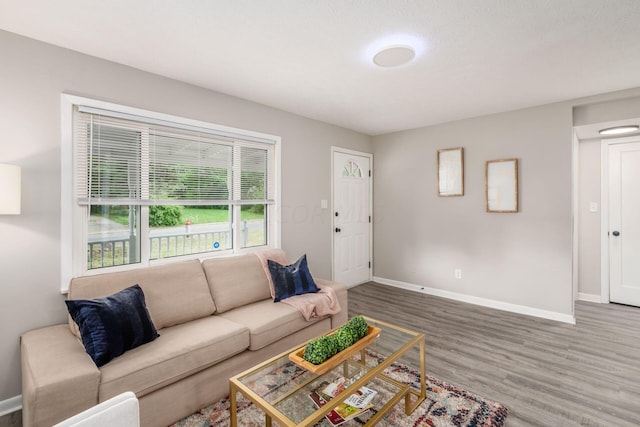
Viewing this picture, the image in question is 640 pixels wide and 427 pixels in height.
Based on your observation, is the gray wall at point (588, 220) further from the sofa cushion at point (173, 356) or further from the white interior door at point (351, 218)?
→ the sofa cushion at point (173, 356)

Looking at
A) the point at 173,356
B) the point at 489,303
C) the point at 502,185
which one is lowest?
the point at 489,303

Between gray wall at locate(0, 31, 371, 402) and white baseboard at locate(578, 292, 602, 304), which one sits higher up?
gray wall at locate(0, 31, 371, 402)

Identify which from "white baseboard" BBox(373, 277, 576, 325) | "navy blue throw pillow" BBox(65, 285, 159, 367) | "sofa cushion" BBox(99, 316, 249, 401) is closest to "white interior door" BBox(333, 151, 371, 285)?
"white baseboard" BBox(373, 277, 576, 325)

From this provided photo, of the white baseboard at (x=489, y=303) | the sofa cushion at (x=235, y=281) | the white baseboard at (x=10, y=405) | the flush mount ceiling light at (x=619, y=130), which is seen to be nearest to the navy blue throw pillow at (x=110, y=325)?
the sofa cushion at (x=235, y=281)

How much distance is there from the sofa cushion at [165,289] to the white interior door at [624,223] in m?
4.87

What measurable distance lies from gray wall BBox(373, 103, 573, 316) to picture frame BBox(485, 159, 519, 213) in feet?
0.24

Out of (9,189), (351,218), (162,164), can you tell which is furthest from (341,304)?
(9,189)

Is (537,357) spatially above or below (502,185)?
below

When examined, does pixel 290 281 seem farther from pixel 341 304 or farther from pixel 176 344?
pixel 176 344

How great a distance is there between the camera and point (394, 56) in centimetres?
227

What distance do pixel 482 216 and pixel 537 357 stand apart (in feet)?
5.91

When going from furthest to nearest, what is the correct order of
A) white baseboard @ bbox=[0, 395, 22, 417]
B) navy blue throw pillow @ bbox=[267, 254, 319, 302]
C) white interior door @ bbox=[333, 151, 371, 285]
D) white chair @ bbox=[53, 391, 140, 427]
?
white interior door @ bbox=[333, 151, 371, 285] < navy blue throw pillow @ bbox=[267, 254, 319, 302] < white baseboard @ bbox=[0, 395, 22, 417] < white chair @ bbox=[53, 391, 140, 427]

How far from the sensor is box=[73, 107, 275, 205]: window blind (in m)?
2.31

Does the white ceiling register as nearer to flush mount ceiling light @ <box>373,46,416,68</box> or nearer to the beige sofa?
flush mount ceiling light @ <box>373,46,416,68</box>
